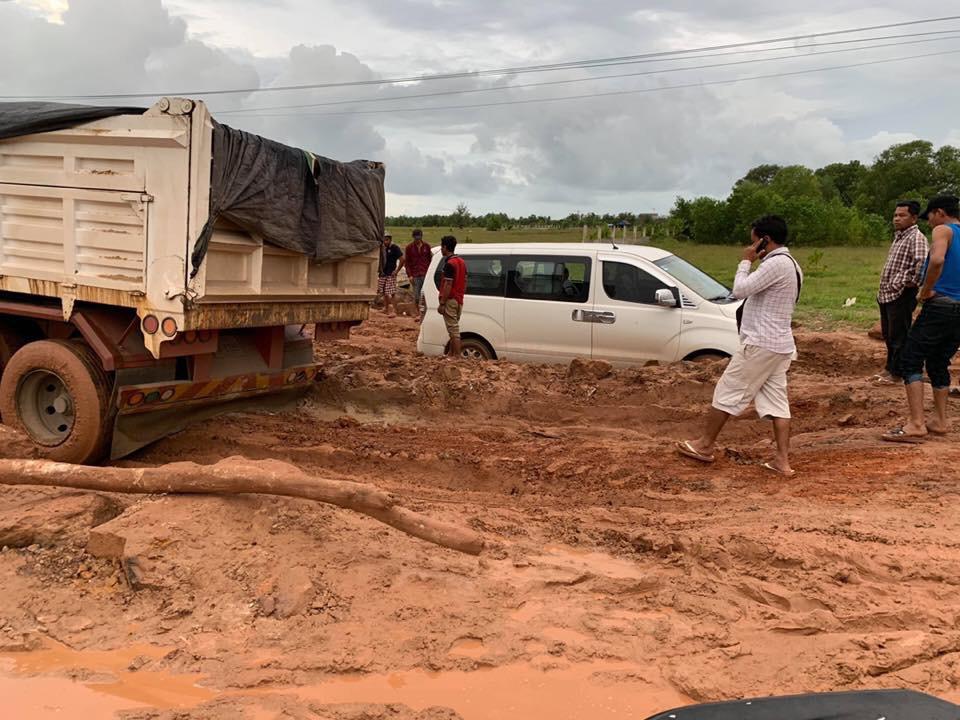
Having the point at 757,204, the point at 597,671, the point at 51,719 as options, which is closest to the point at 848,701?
the point at 597,671

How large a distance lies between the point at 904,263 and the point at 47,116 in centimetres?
745

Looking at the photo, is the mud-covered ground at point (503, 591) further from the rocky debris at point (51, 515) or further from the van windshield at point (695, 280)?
the van windshield at point (695, 280)

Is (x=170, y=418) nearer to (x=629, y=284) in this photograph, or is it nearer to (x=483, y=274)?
(x=483, y=274)

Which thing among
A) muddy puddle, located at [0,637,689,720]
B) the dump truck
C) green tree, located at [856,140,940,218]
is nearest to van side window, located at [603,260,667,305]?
the dump truck

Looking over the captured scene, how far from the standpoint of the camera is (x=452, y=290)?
948 centimetres

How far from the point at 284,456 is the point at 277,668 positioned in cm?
A: 332

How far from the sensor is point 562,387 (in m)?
8.48

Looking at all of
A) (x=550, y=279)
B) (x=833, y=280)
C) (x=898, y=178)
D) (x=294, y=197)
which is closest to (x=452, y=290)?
(x=550, y=279)

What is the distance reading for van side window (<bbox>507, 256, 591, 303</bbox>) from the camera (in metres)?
9.34

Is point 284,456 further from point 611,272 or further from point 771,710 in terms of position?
point 771,710

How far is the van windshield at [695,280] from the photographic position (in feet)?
29.3

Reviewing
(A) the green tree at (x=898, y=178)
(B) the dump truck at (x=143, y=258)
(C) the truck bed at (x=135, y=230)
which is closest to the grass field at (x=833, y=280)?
(B) the dump truck at (x=143, y=258)

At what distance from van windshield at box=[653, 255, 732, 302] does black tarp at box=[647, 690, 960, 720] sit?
22.8ft

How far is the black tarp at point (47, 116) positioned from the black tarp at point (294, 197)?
0.75 metres
